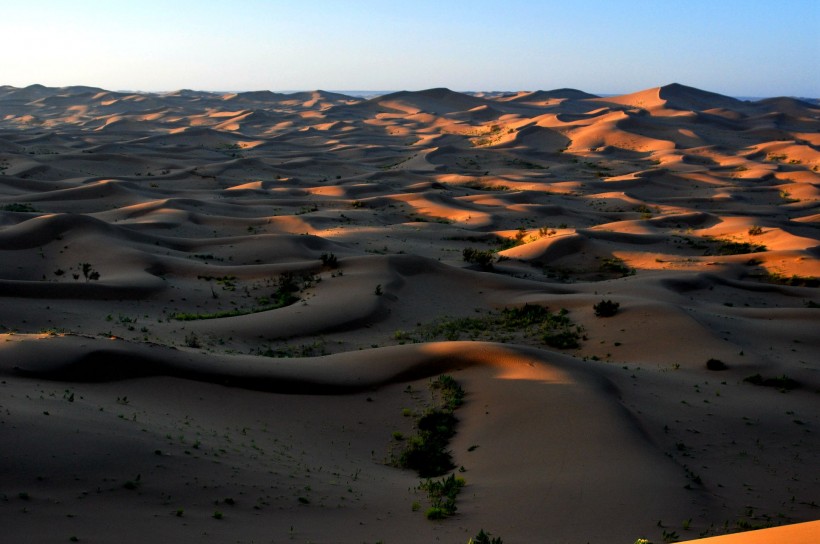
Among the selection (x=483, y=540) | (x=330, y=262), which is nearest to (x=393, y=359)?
(x=483, y=540)

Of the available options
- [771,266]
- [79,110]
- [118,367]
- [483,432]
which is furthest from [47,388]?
[79,110]

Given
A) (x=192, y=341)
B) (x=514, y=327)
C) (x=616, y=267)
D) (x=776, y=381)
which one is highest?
(x=192, y=341)

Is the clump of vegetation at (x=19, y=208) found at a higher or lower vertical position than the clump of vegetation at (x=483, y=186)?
higher

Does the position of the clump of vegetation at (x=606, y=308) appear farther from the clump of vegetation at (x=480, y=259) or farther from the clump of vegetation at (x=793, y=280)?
the clump of vegetation at (x=793, y=280)

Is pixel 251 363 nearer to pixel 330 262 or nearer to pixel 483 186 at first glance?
pixel 330 262

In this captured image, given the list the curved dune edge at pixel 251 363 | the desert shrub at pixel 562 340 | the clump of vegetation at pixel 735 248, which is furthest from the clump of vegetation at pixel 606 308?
the clump of vegetation at pixel 735 248

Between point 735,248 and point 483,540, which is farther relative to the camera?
point 735,248

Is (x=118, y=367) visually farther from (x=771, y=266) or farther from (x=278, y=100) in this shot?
(x=278, y=100)
